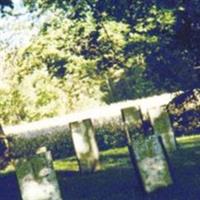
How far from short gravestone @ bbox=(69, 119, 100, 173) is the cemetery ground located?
328 mm

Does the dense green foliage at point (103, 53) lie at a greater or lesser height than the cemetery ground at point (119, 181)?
greater

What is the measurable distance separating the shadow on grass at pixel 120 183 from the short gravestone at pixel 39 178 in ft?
3.91

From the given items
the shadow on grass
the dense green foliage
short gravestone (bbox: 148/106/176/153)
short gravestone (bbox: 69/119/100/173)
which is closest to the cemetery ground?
the shadow on grass

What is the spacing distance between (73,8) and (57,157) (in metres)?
6.90

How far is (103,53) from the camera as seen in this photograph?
20.9 metres

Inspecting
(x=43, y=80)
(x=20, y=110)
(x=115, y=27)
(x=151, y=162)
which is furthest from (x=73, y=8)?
(x=20, y=110)

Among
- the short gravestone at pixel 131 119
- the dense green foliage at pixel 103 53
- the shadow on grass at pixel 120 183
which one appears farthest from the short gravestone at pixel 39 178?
the short gravestone at pixel 131 119

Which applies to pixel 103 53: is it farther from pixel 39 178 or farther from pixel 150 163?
pixel 39 178

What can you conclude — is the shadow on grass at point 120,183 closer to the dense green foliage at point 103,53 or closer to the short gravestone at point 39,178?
the short gravestone at point 39,178

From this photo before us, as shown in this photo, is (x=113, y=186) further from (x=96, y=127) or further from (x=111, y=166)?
(x=96, y=127)

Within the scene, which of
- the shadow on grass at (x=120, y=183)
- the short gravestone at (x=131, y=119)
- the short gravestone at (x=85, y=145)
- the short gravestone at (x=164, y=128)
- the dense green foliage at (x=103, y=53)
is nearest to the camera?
the shadow on grass at (x=120, y=183)

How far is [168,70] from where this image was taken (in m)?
13.2

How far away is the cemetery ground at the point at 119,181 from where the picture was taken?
11491 millimetres

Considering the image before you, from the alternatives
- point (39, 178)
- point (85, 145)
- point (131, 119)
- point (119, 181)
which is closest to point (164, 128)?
point (85, 145)
